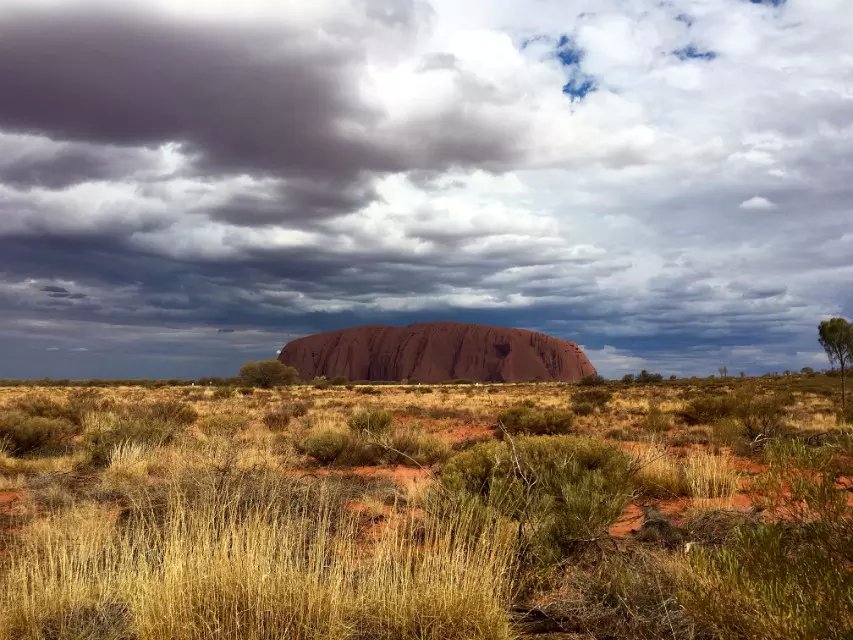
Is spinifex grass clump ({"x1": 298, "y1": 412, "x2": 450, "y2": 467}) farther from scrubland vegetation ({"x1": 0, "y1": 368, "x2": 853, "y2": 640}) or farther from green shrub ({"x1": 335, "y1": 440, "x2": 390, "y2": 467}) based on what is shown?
scrubland vegetation ({"x1": 0, "y1": 368, "x2": 853, "y2": 640})

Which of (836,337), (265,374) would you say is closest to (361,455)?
(836,337)

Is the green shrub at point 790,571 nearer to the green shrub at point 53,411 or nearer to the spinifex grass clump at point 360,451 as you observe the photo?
the spinifex grass clump at point 360,451

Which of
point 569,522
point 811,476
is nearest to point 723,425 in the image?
point 569,522

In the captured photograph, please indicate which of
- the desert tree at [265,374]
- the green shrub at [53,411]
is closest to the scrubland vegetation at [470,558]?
the green shrub at [53,411]

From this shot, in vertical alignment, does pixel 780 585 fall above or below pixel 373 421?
above

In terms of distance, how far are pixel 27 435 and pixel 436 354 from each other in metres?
134

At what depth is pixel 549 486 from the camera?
6785 mm

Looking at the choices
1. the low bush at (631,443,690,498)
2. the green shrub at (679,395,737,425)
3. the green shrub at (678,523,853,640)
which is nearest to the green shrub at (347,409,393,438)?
the low bush at (631,443,690,498)

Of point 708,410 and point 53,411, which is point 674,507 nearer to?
point 708,410

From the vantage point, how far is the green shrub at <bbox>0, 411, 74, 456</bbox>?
14266mm

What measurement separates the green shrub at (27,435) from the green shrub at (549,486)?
12152 millimetres

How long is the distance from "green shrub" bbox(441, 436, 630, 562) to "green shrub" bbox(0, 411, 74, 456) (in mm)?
12152

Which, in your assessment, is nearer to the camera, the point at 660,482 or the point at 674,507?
the point at 674,507

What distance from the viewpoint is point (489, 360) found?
143625 mm
